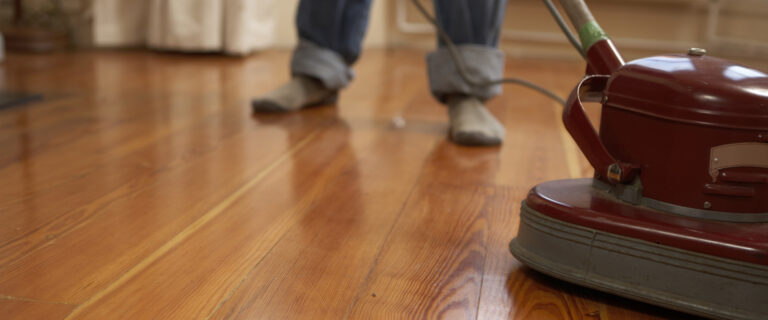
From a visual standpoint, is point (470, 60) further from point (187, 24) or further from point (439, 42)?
point (187, 24)

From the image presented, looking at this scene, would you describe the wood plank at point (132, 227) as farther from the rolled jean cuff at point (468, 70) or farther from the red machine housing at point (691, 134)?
the red machine housing at point (691, 134)

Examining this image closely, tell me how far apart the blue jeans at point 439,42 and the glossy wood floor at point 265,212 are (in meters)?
0.10

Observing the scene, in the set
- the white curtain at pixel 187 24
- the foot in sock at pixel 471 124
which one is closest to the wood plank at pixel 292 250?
the foot in sock at pixel 471 124

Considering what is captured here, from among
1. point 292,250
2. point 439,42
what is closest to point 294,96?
point 439,42

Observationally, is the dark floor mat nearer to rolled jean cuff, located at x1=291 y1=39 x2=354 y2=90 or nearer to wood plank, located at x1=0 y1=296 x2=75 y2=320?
rolled jean cuff, located at x1=291 y1=39 x2=354 y2=90

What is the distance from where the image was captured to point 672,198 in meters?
0.71

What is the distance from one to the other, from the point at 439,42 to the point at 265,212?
0.70 metres

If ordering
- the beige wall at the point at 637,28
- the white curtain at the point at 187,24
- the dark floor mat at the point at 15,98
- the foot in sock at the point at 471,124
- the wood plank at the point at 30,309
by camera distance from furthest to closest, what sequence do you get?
1. the beige wall at the point at 637,28
2. the white curtain at the point at 187,24
3. the dark floor mat at the point at 15,98
4. the foot in sock at the point at 471,124
5. the wood plank at the point at 30,309

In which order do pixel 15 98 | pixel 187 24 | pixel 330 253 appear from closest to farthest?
pixel 330 253 → pixel 15 98 → pixel 187 24

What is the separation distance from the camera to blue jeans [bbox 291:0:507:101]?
4.78 ft

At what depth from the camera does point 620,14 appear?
3.26 meters

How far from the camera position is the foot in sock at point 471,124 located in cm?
138

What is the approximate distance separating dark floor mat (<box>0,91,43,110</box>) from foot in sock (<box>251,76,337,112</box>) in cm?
51

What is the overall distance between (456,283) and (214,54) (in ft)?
7.60
